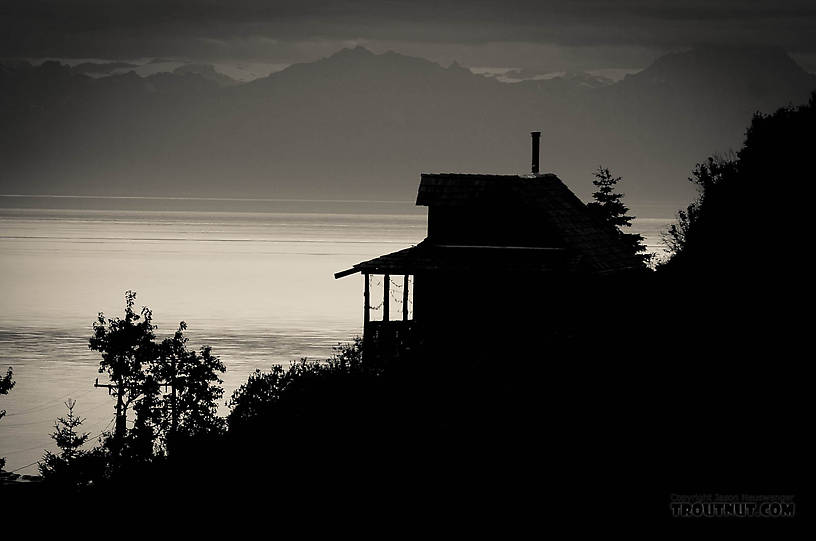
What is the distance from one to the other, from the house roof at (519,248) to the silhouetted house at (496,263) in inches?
1.4

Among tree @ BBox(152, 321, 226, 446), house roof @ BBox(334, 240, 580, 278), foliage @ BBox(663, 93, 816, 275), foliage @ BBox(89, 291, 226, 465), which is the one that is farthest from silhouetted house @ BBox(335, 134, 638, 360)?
tree @ BBox(152, 321, 226, 446)

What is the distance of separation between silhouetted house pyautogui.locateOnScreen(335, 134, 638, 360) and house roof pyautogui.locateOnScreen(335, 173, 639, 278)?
1.4 inches

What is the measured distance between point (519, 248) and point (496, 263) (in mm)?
1528

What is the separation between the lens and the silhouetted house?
38219 mm

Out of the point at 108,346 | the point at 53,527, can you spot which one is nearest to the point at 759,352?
the point at 53,527

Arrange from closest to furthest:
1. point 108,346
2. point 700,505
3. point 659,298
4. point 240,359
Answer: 1. point 700,505
2. point 659,298
3. point 108,346
4. point 240,359

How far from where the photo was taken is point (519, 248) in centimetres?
3956

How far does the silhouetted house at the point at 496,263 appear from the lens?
125 ft

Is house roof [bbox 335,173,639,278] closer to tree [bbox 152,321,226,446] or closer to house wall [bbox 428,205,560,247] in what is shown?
house wall [bbox 428,205,560,247]

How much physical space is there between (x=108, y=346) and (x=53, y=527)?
39810mm

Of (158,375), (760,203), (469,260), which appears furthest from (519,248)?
(158,375)

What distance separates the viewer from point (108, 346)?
2613 inches

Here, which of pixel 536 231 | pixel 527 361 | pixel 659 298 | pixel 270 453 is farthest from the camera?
pixel 536 231

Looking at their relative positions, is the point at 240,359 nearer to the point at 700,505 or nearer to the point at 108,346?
the point at 108,346
